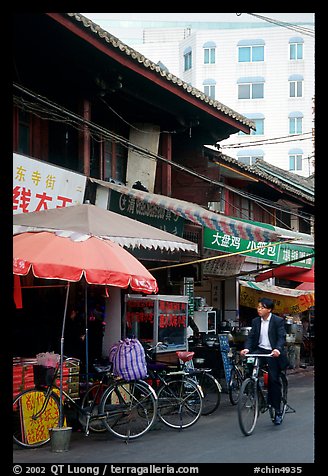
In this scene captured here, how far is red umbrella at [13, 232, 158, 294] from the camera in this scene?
328 inches

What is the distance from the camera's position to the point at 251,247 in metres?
19.3

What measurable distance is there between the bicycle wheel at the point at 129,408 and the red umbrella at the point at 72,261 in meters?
0.95

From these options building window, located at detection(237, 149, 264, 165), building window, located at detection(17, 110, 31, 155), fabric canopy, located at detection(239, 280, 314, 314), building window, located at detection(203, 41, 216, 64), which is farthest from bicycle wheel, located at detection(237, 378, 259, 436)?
building window, located at detection(203, 41, 216, 64)

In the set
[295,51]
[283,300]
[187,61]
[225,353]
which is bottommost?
[225,353]

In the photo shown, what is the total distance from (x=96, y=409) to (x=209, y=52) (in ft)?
157

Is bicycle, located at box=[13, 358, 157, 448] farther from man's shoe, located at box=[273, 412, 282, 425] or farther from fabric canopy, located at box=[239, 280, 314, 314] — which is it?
fabric canopy, located at box=[239, 280, 314, 314]

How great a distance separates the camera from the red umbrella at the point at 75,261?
834 cm

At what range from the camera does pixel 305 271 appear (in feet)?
65.3

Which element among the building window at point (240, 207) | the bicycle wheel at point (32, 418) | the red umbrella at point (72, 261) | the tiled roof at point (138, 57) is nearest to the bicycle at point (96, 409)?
the bicycle wheel at point (32, 418)

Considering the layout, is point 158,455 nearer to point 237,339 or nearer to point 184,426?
point 184,426

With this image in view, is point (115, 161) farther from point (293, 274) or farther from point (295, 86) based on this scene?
point (295, 86)

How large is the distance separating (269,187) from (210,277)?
4.98 m

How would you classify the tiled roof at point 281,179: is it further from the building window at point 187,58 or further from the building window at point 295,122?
the building window at point 187,58

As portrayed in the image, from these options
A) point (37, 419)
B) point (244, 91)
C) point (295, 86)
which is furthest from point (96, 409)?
point (295, 86)
